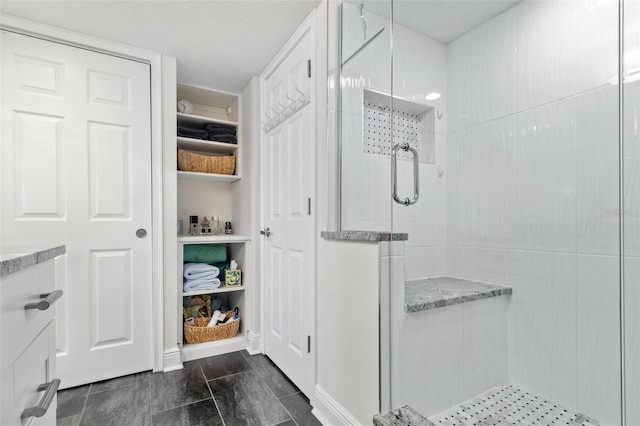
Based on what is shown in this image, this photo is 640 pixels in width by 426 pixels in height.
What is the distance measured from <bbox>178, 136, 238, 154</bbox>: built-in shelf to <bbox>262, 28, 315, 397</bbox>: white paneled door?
469mm

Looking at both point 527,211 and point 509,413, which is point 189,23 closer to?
point 527,211

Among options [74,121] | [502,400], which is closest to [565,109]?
[502,400]

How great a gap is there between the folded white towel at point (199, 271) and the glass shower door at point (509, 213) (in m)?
1.57

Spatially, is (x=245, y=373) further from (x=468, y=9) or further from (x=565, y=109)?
(x=468, y=9)

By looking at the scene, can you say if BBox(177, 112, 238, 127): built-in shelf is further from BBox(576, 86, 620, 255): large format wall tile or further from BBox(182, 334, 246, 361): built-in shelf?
BBox(576, 86, 620, 255): large format wall tile

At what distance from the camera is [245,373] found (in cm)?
216

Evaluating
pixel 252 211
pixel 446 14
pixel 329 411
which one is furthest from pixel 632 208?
pixel 252 211

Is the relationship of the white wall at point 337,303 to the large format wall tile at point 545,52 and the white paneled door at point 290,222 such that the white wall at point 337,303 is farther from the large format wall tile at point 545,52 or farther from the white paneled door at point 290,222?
the large format wall tile at point 545,52

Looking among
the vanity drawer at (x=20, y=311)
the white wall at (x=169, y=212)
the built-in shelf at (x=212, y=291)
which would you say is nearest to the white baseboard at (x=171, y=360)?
the white wall at (x=169, y=212)

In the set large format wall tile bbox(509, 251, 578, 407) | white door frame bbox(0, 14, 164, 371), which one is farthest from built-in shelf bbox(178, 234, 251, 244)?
large format wall tile bbox(509, 251, 578, 407)

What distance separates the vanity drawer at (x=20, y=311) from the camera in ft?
2.10

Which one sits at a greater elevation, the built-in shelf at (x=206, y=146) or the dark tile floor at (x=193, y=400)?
the built-in shelf at (x=206, y=146)

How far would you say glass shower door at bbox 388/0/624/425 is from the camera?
1322mm

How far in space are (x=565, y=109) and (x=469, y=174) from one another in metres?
0.56
